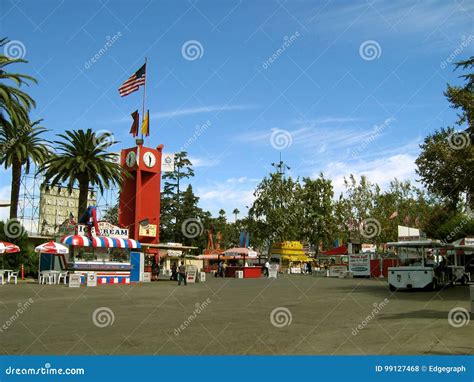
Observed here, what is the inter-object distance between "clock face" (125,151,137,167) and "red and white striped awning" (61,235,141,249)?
76.7ft

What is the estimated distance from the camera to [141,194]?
60.5 metres

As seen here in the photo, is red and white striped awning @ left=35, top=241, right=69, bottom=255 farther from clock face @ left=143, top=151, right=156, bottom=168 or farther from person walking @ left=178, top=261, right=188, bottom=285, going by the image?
clock face @ left=143, top=151, right=156, bottom=168

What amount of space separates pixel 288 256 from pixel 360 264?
21.1 m

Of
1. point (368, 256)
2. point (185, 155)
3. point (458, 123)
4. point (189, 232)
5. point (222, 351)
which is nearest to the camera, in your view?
point (222, 351)

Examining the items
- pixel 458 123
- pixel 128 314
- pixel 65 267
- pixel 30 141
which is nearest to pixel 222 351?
pixel 128 314

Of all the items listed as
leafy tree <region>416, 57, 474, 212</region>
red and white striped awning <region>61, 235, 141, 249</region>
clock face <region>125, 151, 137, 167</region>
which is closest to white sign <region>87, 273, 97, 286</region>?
red and white striped awning <region>61, 235, 141, 249</region>

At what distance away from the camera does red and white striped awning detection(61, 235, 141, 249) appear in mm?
33969

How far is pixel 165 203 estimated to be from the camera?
91.3 metres

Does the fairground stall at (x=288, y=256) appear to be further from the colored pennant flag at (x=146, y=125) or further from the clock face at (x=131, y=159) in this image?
the colored pennant flag at (x=146, y=125)

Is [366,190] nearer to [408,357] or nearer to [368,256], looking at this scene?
[368,256]

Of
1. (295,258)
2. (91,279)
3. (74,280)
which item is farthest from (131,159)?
(74,280)

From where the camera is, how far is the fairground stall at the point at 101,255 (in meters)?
34.4

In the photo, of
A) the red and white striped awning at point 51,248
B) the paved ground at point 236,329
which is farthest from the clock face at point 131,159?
the paved ground at point 236,329

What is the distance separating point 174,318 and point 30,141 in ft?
109
